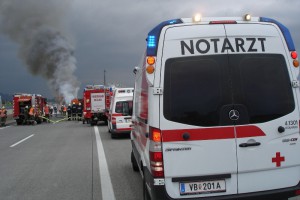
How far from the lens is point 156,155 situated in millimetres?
4406

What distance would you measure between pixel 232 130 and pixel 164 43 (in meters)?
1.22

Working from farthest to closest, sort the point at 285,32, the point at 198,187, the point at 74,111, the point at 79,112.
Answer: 1. the point at 74,111
2. the point at 79,112
3. the point at 285,32
4. the point at 198,187

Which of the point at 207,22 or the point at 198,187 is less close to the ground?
the point at 207,22

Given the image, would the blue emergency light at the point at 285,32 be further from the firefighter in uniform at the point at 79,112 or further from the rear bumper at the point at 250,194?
the firefighter in uniform at the point at 79,112

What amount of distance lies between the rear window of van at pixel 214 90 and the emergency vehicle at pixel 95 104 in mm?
23625

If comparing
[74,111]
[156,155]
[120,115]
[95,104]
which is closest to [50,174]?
[156,155]

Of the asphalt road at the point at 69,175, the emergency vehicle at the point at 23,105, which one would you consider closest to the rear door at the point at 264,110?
the asphalt road at the point at 69,175

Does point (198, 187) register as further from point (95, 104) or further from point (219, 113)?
point (95, 104)

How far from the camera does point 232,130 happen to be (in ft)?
14.7

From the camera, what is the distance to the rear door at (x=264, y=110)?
4492mm

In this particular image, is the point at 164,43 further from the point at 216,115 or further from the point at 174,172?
the point at 174,172

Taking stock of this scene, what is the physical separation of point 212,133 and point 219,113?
23cm

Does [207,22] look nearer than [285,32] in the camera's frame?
Yes

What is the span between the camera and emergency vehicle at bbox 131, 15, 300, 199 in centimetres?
440
